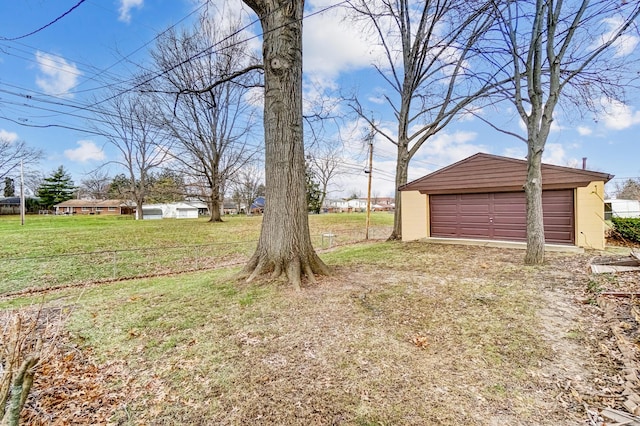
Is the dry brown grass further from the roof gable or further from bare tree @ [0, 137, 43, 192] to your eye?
bare tree @ [0, 137, 43, 192]

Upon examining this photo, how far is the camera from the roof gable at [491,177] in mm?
8734

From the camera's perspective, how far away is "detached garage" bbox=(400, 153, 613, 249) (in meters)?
8.66

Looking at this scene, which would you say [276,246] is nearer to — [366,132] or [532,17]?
[532,17]

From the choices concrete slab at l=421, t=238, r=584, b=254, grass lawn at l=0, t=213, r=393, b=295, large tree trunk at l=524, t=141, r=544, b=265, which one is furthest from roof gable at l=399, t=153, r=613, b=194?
grass lawn at l=0, t=213, r=393, b=295

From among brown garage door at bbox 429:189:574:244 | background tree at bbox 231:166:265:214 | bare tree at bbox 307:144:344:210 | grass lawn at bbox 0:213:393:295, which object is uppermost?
bare tree at bbox 307:144:344:210

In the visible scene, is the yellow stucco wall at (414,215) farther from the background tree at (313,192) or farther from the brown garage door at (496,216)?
the background tree at (313,192)

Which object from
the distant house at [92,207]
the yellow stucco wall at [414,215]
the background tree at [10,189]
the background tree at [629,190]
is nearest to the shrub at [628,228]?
the yellow stucco wall at [414,215]

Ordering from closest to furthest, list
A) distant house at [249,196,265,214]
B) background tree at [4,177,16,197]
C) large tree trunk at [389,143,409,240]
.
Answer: large tree trunk at [389,143,409,240] → background tree at [4,177,16,197] → distant house at [249,196,265,214]

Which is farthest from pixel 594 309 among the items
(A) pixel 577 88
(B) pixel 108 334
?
(A) pixel 577 88

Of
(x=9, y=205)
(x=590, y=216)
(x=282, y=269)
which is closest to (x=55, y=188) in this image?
(x=9, y=205)

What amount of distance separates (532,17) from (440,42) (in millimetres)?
4245

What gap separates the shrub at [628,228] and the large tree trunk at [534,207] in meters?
7.09

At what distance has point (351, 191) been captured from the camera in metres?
63.2

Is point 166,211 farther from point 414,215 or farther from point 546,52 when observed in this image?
point 546,52
